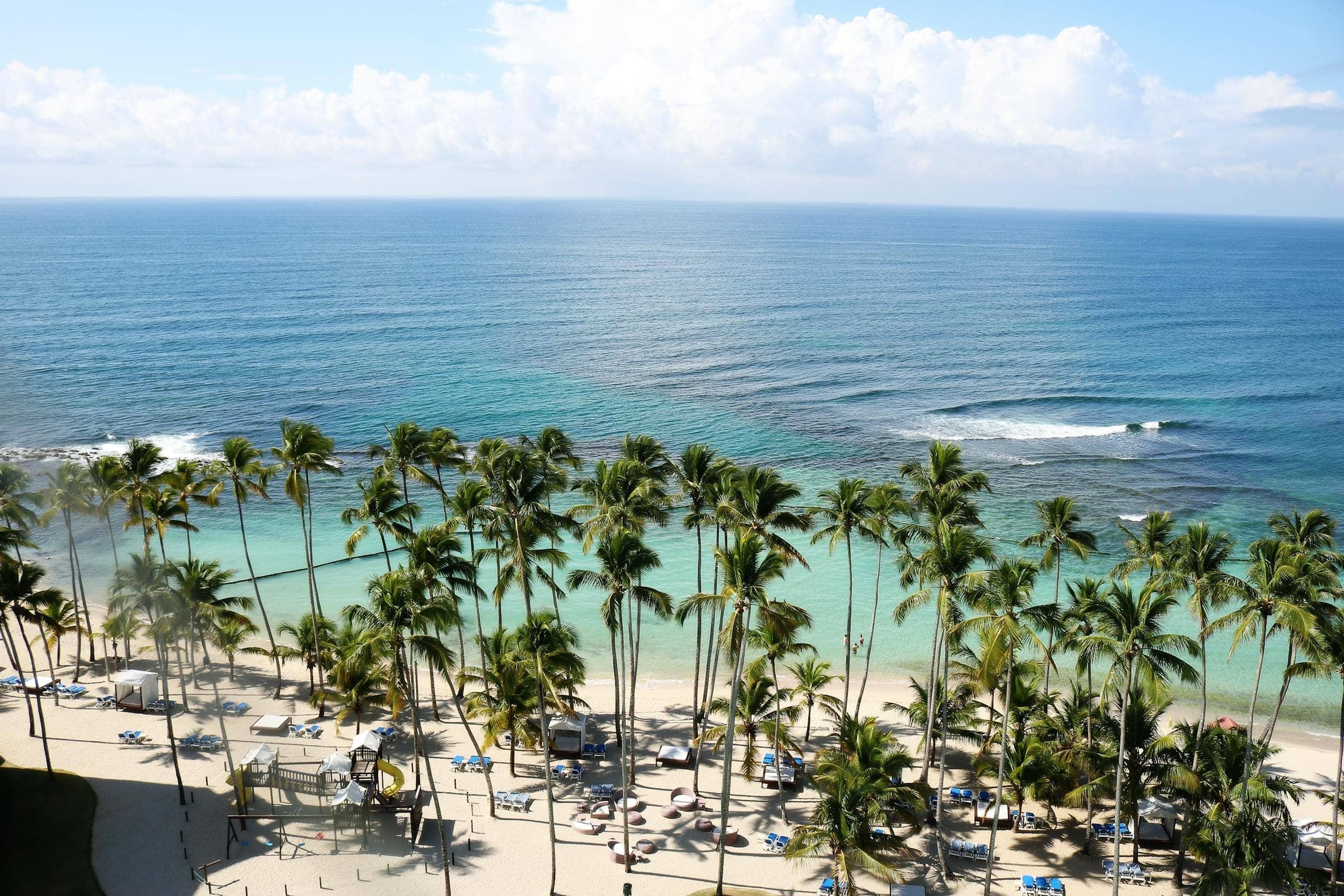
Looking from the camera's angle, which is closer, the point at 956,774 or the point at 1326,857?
the point at 1326,857

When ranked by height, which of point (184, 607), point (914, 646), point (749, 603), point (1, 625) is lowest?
point (914, 646)

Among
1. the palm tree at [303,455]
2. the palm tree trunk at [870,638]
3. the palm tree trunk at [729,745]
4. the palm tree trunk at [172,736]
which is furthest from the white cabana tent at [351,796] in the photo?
the palm tree trunk at [870,638]

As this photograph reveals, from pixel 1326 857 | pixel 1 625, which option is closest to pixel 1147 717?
pixel 1326 857

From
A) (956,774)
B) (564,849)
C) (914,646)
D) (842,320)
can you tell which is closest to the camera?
(564,849)

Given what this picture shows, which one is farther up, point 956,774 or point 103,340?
point 103,340

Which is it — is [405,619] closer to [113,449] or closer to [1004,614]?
[1004,614]

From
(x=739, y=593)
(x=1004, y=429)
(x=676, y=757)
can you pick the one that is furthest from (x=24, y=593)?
(x=1004, y=429)

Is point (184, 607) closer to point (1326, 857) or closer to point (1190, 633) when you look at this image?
point (1326, 857)
